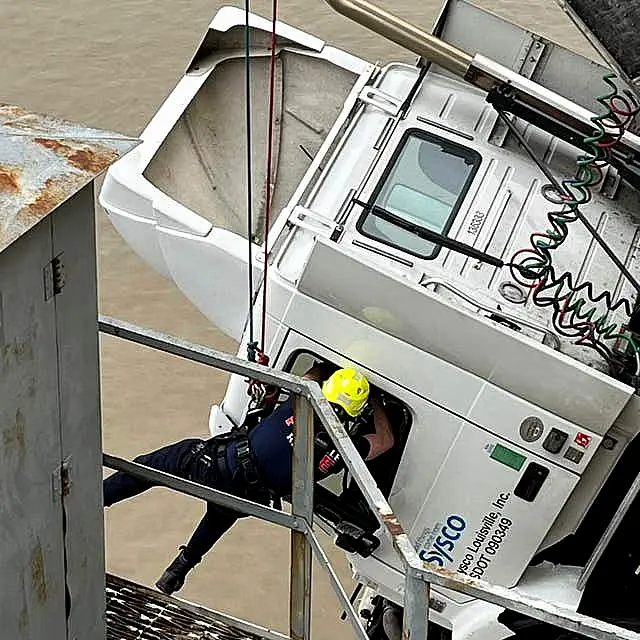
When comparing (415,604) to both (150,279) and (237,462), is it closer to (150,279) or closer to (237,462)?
(237,462)

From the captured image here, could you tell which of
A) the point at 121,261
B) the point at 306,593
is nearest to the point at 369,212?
the point at 306,593

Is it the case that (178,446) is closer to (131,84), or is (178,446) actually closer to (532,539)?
(532,539)

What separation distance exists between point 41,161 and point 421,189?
3.38 metres

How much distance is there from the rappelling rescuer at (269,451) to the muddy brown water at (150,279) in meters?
2.20

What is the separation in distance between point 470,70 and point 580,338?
4.64ft

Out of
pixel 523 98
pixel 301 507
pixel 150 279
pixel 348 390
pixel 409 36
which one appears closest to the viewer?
pixel 301 507

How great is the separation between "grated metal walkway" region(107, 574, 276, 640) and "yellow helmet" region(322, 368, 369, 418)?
1337 mm

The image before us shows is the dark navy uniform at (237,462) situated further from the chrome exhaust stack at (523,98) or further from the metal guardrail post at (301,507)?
the chrome exhaust stack at (523,98)

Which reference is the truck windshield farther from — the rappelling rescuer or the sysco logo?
the sysco logo

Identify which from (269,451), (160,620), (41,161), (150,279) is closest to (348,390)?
(269,451)

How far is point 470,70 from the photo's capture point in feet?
20.6

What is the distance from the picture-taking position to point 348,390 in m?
5.46

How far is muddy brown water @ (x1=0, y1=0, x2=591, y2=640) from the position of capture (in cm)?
821

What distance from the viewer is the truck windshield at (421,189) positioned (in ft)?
19.7
